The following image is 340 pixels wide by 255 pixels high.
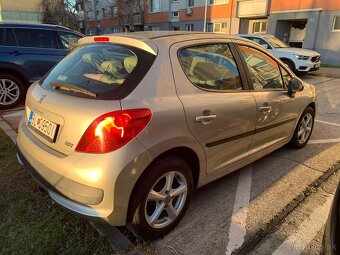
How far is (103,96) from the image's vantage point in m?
2.15

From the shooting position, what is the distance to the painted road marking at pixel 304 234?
243cm

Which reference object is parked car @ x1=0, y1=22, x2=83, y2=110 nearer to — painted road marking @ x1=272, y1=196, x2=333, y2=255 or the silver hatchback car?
the silver hatchback car

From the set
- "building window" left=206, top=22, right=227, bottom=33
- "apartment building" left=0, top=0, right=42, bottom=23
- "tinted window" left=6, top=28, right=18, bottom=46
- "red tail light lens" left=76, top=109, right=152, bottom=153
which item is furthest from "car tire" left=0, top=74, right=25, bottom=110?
"apartment building" left=0, top=0, right=42, bottom=23

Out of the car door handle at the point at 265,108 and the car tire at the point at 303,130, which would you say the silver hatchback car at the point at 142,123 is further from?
the car tire at the point at 303,130

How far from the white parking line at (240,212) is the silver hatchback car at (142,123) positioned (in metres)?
0.33

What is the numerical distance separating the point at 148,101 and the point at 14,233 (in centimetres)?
157

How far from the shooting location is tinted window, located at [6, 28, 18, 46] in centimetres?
621

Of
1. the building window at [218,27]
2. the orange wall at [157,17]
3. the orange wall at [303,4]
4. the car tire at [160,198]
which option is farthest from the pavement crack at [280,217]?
the orange wall at [157,17]

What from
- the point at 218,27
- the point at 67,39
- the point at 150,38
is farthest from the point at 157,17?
the point at 150,38

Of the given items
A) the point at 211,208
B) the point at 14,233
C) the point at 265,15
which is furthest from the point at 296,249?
the point at 265,15

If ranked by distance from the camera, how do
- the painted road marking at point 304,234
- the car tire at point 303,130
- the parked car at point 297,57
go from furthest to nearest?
the parked car at point 297,57 < the car tire at point 303,130 < the painted road marking at point 304,234

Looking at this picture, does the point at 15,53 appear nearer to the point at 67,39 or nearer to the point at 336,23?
the point at 67,39

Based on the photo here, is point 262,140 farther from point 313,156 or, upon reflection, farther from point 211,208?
point 313,156

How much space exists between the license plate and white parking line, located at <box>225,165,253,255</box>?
164cm
